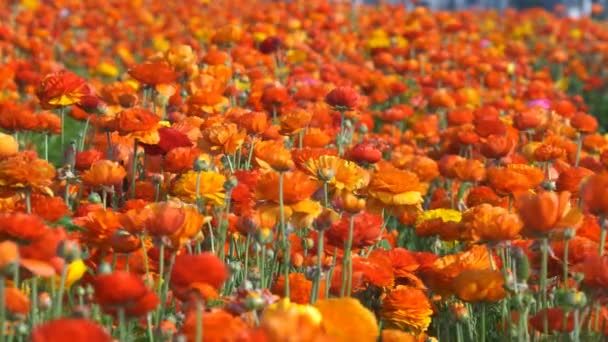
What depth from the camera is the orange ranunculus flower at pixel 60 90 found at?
3.13 meters

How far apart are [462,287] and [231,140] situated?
3.03 ft

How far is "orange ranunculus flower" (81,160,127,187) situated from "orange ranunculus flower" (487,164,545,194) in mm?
1009

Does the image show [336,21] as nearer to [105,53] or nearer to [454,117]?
[105,53]

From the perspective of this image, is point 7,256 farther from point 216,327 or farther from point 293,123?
point 293,123

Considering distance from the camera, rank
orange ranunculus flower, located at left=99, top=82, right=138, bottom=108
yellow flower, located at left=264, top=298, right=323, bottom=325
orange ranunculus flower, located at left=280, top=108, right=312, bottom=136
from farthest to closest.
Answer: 1. orange ranunculus flower, located at left=99, top=82, right=138, bottom=108
2. orange ranunculus flower, located at left=280, top=108, right=312, bottom=136
3. yellow flower, located at left=264, top=298, right=323, bottom=325

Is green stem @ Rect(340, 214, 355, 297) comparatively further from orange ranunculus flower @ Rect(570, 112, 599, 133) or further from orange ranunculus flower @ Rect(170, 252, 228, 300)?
orange ranunculus flower @ Rect(570, 112, 599, 133)

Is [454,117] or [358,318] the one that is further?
[454,117]

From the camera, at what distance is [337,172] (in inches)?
107

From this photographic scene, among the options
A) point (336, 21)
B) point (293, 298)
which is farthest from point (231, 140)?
point (336, 21)

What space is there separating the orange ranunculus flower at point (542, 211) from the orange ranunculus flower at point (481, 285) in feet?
0.59

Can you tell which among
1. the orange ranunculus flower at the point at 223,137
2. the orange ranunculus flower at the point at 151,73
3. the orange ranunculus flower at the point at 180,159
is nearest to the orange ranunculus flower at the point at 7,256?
the orange ranunculus flower at the point at 180,159

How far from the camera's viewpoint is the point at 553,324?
7.21 ft

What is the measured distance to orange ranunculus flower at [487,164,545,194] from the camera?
286cm

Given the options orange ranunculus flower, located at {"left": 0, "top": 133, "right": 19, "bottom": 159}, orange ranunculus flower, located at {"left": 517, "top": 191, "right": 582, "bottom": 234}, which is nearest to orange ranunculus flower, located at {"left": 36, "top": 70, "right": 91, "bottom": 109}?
orange ranunculus flower, located at {"left": 0, "top": 133, "right": 19, "bottom": 159}
